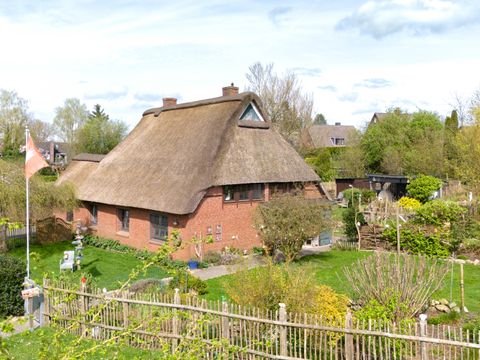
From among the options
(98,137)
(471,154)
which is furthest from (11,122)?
(471,154)

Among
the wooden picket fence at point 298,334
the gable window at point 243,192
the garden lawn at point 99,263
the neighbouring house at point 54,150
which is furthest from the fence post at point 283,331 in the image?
the neighbouring house at point 54,150

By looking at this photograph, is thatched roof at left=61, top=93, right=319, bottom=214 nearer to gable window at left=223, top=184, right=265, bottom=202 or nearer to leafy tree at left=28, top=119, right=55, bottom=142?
gable window at left=223, top=184, right=265, bottom=202

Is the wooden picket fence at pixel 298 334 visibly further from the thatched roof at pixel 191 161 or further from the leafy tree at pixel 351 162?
the leafy tree at pixel 351 162

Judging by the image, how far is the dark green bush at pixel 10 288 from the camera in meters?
13.0

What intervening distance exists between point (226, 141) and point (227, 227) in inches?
162

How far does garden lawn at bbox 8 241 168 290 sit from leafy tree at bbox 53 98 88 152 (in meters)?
43.1

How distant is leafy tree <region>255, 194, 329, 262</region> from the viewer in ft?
62.0

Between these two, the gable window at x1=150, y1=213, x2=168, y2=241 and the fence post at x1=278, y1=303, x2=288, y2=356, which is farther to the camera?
the gable window at x1=150, y1=213, x2=168, y2=241

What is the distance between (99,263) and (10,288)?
7.37 metres

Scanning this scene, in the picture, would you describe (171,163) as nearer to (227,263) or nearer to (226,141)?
(226,141)

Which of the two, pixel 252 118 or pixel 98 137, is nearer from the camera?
pixel 252 118

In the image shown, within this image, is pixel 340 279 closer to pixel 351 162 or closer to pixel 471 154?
pixel 471 154

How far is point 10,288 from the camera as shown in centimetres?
1308

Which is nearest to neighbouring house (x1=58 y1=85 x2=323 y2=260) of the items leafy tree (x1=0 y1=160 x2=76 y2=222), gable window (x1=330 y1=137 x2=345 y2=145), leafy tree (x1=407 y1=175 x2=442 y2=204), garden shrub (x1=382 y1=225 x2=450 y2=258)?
leafy tree (x1=0 y1=160 x2=76 y2=222)
